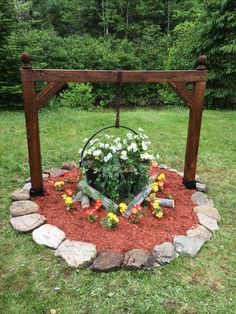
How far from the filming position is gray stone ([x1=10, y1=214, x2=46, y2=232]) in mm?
3473

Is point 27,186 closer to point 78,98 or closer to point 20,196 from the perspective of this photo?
point 20,196

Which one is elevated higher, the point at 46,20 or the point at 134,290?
the point at 46,20

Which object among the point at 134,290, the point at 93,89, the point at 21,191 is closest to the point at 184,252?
the point at 134,290

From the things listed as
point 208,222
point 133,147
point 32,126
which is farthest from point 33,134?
point 208,222

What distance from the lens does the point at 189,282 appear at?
2.92 m

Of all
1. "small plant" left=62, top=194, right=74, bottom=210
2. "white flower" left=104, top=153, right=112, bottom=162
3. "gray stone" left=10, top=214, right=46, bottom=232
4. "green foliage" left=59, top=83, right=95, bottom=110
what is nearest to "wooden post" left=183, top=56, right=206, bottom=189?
"white flower" left=104, top=153, right=112, bottom=162

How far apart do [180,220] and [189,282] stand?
86 cm

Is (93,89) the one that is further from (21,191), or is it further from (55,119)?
(21,191)

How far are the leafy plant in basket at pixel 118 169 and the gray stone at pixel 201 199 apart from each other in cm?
66

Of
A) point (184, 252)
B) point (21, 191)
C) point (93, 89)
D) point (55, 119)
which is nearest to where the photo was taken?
point (184, 252)

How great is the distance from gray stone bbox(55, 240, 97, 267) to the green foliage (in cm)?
705

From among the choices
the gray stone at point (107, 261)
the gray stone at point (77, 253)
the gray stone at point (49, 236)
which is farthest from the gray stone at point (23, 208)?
the gray stone at point (107, 261)

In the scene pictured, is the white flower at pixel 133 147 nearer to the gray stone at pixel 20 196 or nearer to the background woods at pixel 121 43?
the gray stone at pixel 20 196

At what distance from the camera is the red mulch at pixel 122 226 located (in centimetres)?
329
